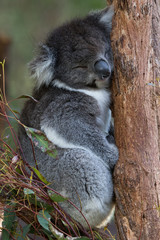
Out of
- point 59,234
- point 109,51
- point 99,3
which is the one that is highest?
point 109,51

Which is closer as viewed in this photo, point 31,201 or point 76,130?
point 31,201

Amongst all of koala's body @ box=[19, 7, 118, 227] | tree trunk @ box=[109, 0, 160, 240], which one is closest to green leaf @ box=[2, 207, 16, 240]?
koala's body @ box=[19, 7, 118, 227]

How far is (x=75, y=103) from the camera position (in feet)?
10.0

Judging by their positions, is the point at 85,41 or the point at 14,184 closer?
the point at 14,184

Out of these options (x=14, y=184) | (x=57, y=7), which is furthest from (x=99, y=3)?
(x=14, y=184)

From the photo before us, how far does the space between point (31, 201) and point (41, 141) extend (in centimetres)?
51

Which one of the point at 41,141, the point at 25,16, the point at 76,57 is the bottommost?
the point at 25,16

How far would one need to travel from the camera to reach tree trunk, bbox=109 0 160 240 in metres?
2.52

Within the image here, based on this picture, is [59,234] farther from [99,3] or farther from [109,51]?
[99,3]

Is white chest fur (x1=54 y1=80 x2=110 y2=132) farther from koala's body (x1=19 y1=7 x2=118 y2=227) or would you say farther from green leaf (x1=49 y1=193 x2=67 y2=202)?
green leaf (x1=49 y1=193 x2=67 y2=202)

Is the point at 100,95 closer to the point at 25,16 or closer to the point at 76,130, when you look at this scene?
the point at 76,130

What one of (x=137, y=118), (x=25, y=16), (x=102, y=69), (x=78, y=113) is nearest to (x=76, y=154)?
(x=78, y=113)

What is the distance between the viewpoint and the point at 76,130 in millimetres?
2979

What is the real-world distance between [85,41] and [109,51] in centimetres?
25
